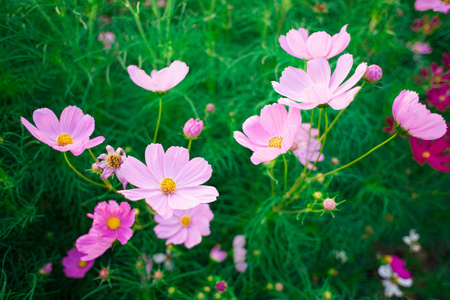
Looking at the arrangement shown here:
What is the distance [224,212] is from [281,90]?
2.76ft

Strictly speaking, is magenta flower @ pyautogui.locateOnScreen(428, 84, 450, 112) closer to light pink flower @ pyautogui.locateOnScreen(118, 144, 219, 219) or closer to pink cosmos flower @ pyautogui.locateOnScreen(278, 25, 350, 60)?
pink cosmos flower @ pyautogui.locateOnScreen(278, 25, 350, 60)

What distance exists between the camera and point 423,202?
4.47 ft

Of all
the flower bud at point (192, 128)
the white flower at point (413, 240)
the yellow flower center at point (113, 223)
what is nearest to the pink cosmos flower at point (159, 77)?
the flower bud at point (192, 128)

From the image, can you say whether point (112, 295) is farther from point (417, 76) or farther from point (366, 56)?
point (417, 76)

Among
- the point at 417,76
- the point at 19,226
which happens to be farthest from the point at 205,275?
the point at 417,76

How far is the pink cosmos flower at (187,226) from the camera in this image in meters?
0.91

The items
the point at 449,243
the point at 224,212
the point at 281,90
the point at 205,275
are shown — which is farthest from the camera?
the point at 449,243

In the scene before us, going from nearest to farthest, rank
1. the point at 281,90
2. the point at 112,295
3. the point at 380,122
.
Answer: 1. the point at 281,90
2. the point at 112,295
3. the point at 380,122

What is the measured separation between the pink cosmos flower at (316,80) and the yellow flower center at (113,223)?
18.4 inches

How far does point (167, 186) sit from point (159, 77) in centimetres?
26

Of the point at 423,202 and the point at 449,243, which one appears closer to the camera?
the point at 423,202

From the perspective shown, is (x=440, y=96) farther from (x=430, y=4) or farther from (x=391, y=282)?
(x=391, y=282)

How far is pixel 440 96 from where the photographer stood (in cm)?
107

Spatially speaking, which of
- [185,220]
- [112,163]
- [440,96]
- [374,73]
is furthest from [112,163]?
[440,96]
